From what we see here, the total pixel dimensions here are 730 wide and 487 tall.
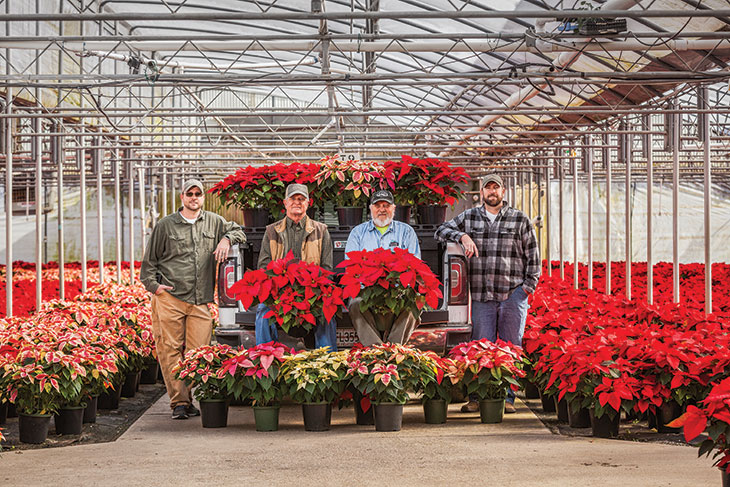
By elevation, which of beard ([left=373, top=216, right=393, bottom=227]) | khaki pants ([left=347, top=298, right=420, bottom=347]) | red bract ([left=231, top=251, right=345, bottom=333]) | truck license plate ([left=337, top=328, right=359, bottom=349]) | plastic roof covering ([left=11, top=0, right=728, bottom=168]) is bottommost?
truck license plate ([left=337, top=328, right=359, bottom=349])

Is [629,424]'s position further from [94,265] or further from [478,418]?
[94,265]

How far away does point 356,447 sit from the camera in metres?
5.75

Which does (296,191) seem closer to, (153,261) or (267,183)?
(267,183)

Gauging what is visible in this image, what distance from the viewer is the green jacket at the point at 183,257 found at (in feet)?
23.7

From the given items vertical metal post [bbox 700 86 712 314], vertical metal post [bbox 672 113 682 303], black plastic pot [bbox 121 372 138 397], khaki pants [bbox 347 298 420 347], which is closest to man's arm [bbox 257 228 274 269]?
khaki pants [bbox 347 298 420 347]

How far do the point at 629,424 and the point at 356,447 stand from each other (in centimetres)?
218

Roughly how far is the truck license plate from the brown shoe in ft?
3.34

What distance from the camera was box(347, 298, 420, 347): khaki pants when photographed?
672 centimetres

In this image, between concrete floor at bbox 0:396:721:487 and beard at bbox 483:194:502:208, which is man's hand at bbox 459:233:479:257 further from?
concrete floor at bbox 0:396:721:487

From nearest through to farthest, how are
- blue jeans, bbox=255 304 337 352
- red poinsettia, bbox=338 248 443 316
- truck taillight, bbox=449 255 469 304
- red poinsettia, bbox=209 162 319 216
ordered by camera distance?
red poinsettia, bbox=338 248 443 316
blue jeans, bbox=255 304 337 352
truck taillight, bbox=449 255 469 304
red poinsettia, bbox=209 162 319 216

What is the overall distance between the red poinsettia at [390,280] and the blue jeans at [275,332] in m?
0.54

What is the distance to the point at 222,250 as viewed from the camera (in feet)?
23.4

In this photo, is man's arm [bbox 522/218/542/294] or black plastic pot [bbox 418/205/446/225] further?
black plastic pot [bbox 418/205/446/225]

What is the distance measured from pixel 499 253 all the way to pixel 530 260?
0.83 feet
